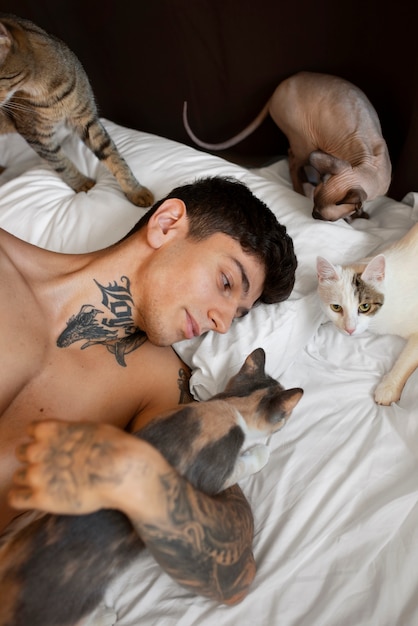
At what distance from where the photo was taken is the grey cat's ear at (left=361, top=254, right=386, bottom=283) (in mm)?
1051

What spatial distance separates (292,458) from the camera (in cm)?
104

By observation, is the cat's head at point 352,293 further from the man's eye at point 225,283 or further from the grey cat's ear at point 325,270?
the man's eye at point 225,283

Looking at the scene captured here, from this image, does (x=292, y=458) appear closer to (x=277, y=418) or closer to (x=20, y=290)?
(x=277, y=418)

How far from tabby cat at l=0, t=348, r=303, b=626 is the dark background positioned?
39.8 inches

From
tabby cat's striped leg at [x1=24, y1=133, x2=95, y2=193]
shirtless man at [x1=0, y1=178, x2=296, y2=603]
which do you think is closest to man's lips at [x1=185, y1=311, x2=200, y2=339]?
shirtless man at [x1=0, y1=178, x2=296, y2=603]

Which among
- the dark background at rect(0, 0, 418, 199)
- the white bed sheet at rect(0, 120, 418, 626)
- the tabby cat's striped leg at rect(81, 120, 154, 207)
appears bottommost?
the white bed sheet at rect(0, 120, 418, 626)

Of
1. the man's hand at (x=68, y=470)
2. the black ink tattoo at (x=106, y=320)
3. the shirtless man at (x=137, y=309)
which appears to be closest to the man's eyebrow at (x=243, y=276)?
the shirtless man at (x=137, y=309)

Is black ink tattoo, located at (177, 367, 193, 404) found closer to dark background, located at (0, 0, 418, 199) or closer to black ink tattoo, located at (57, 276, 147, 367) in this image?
black ink tattoo, located at (57, 276, 147, 367)

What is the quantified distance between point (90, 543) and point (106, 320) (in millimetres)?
493

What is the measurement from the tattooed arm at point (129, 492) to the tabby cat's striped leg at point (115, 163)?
2.91 ft

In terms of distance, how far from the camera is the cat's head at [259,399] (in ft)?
2.89

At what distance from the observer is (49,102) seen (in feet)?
4.78

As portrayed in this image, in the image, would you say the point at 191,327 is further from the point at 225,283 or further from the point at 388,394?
the point at 388,394

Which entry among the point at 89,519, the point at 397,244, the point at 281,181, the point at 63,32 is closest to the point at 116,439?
the point at 89,519
